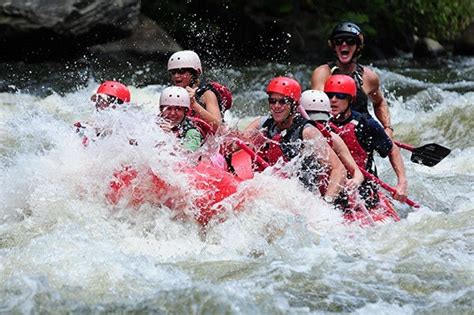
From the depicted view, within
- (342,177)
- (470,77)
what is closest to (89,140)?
(342,177)

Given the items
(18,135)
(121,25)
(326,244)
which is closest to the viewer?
(326,244)

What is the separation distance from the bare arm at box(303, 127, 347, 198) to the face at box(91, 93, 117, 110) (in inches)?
60.1

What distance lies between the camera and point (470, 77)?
14055 mm

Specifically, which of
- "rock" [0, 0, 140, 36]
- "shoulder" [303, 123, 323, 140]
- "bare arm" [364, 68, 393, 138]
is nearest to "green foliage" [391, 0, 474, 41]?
"rock" [0, 0, 140, 36]

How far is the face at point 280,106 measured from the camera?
6.15 meters

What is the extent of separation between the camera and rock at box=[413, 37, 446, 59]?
1719 centimetres

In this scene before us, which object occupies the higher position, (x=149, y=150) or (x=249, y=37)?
(x=149, y=150)

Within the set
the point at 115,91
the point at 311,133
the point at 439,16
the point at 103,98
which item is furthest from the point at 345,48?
the point at 439,16

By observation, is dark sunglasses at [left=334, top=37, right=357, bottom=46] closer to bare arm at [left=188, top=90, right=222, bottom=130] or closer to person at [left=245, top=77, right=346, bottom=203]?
bare arm at [left=188, top=90, right=222, bottom=130]

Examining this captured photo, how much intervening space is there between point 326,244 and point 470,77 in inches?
356

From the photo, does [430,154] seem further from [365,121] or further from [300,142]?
[300,142]

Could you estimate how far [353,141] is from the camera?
257 inches

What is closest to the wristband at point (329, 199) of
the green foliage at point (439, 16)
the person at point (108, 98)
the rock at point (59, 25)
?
the person at point (108, 98)

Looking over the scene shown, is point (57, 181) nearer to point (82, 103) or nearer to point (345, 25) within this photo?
point (345, 25)
